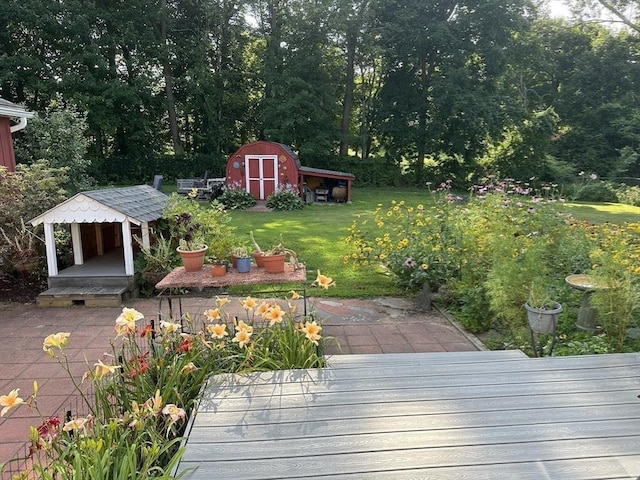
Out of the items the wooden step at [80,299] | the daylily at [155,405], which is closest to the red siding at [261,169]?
the wooden step at [80,299]

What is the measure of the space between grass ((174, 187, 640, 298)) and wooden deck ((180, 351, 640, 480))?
3006 mm

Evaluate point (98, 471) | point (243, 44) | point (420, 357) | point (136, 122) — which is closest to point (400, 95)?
point (243, 44)

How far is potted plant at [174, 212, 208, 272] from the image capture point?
4.64m

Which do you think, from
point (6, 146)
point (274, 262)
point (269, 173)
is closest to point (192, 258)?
point (274, 262)

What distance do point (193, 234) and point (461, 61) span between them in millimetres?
17869

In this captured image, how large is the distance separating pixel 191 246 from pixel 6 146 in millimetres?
6272

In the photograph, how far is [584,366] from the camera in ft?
9.59

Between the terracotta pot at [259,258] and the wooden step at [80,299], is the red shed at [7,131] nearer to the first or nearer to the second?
the wooden step at [80,299]

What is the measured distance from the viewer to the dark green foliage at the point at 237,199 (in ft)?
46.3

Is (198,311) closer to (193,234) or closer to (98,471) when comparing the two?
(193,234)

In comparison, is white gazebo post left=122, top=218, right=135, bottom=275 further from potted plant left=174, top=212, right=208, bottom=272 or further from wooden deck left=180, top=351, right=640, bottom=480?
wooden deck left=180, top=351, right=640, bottom=480

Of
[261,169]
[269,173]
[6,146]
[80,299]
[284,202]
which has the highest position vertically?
[6,146]

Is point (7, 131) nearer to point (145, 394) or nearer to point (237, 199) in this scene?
point (237, 199)

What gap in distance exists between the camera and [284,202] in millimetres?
13891
